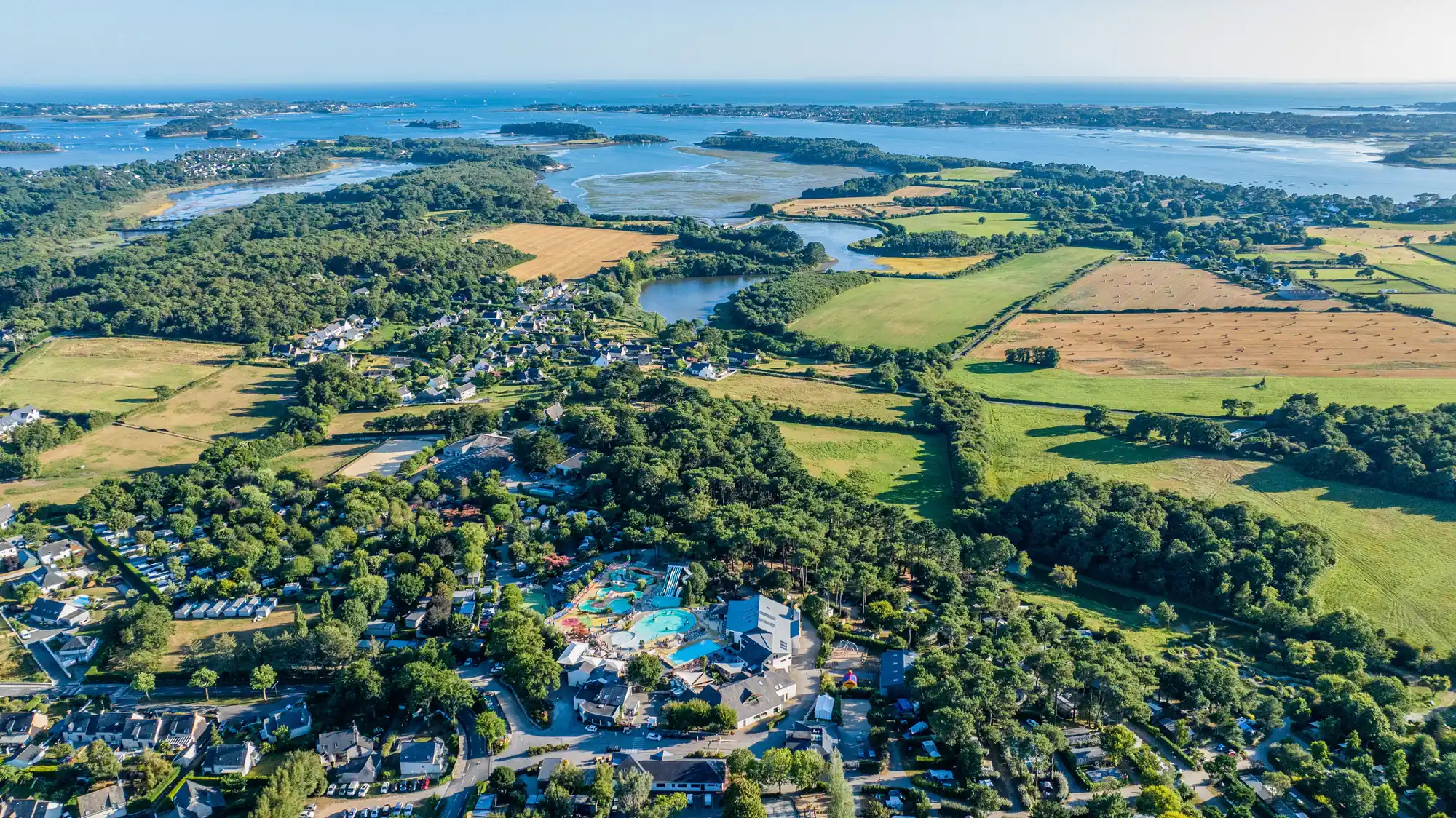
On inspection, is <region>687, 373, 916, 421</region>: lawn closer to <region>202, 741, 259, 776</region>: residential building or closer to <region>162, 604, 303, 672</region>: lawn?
<region>162, 604, 303, 672</region>: lawn

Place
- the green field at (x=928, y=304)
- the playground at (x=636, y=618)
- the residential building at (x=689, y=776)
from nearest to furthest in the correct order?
the residential building at (x=689, y=776) → the playground at (x=636, y=618) → the green field at (x=928, y=304)

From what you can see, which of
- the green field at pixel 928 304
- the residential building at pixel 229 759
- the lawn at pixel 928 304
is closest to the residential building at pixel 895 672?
the residential building at pixel 229 759

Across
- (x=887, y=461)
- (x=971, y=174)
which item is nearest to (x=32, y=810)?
(x=887, y=461)

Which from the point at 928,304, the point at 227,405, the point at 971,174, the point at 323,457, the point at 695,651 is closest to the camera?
the point at 695,651

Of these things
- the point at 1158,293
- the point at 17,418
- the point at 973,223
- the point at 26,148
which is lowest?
the point at 17,418

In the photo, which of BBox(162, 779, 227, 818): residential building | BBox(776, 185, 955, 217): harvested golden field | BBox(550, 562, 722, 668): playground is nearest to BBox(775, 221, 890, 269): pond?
BBox(776, 185, 955, 217): harvested golden field

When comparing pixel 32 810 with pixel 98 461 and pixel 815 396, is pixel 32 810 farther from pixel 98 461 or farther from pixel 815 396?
pixel 815 396

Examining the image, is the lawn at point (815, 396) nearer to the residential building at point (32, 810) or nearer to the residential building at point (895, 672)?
the residential building at point (895, 672)
